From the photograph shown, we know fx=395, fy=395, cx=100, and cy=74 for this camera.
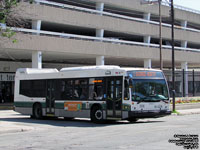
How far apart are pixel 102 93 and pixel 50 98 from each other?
472 centimetres

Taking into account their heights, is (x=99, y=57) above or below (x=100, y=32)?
below

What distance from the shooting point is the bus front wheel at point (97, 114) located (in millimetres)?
21400

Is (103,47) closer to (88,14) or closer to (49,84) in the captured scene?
(88,14)

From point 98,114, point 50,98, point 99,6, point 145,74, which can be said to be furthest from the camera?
point 99,6

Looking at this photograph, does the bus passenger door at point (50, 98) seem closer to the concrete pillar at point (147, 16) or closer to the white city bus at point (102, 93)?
the white city bus at point (102, 93)

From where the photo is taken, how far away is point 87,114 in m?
22.2

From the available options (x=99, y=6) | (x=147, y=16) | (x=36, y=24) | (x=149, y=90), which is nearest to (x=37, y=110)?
(x=149, y=90)

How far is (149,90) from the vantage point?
20.9 metres

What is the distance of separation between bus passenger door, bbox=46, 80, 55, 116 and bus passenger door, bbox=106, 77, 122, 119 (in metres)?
4.83

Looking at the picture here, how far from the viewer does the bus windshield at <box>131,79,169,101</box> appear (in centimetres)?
2041

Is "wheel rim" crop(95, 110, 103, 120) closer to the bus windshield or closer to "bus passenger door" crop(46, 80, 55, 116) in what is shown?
the bus windshield

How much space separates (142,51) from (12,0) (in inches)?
1319

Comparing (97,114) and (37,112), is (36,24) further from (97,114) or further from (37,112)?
(97,114)

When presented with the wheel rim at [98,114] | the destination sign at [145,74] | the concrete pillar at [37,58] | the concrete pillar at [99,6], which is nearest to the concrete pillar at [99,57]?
the concrete pillar at [99,6]
